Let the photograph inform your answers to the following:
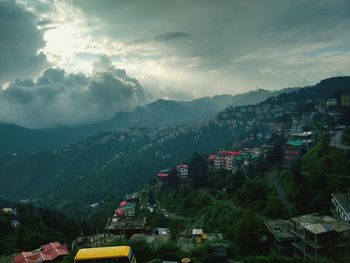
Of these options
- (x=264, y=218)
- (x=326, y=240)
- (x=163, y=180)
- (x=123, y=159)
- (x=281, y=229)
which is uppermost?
(x=326, y=240)

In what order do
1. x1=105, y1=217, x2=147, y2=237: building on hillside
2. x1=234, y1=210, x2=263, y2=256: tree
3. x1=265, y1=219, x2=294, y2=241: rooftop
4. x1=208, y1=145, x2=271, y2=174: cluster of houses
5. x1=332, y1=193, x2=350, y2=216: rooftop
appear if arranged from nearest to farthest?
x1=234, y1=210, x2=263, y2=256: tree, x1=265, y1=219, x2=294, y2=241: rooftop, x1=332, y1=193, x2=350, y2=216: rooftop, x1=105, y1=217, x2=147, y2=237: building on hillside, x1=208, y1=145, x2=271, y2=174: cluster of houses

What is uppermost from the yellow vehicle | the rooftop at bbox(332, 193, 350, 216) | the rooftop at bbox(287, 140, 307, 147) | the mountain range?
the yellow vehicle

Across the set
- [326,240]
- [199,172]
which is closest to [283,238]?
[326,240]

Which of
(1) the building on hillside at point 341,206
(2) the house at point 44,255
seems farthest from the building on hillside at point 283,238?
(2) the house at point 44,255

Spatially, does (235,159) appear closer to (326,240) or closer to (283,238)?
(283,238)

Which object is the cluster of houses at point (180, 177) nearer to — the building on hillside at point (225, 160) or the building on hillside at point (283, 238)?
the building on hillside at point (225, 160)

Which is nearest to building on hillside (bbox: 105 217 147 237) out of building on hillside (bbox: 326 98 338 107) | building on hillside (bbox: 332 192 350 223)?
building on hillside (bbox: 332 192 350 223)

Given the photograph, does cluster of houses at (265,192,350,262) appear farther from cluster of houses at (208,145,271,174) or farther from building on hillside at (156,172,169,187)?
building on hillside at (156,172,169,187)
